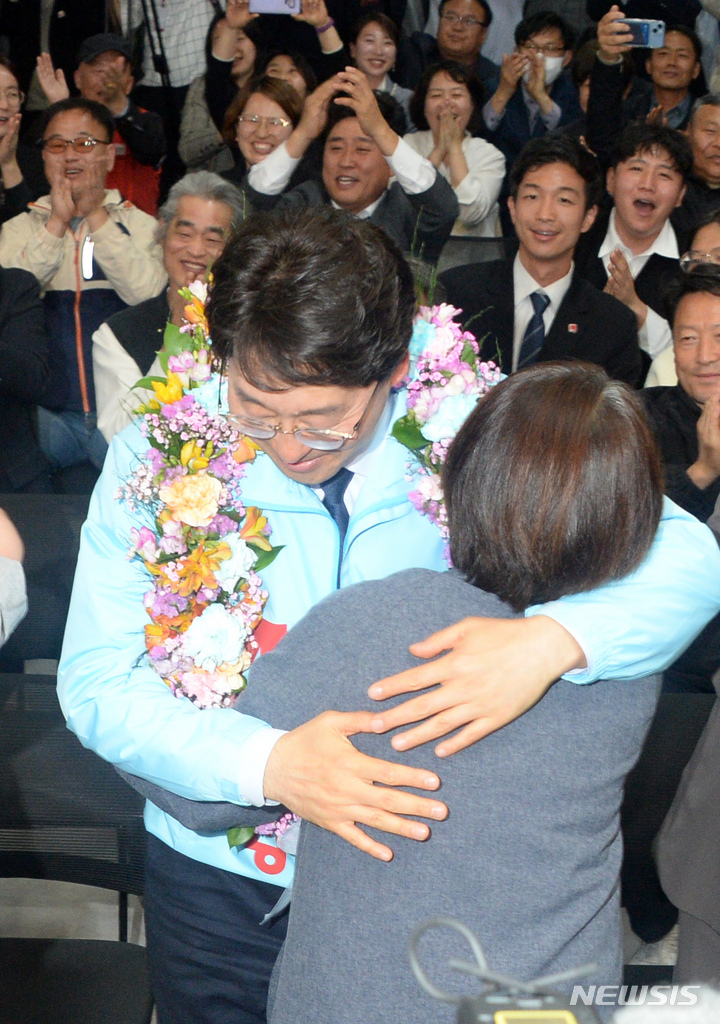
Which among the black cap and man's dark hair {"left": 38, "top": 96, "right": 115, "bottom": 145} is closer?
man's dark hair {"left": 38, "top": 96, "right": 115, "bottom": 145}

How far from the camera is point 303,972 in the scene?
1038 millimetres

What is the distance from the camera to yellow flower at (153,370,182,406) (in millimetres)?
1476

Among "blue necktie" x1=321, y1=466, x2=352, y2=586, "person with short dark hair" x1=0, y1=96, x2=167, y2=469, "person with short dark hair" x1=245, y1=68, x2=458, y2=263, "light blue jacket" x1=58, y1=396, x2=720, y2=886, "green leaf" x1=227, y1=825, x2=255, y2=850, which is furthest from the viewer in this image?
"person with short dark hair" x1=245, y1=68, x2=458, y2=263

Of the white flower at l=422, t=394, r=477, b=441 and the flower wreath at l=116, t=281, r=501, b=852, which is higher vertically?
the white flower at l=422, t=394, r=477, b=441

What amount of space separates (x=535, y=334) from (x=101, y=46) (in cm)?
260

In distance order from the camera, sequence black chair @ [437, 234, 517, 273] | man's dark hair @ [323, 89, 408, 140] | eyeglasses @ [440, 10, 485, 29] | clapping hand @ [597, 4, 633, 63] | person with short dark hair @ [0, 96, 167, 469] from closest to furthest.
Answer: person with short dark hair @ [0, 96, 167, 469]
man's dark hair @ [323, 89, 408, 140]
black chair @ [437, 234, 517, 273]
clapping hand @ [597, 4, 633, 63]
eyeglasses @ [440, 10, 485, 29]

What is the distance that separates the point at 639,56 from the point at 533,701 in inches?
202

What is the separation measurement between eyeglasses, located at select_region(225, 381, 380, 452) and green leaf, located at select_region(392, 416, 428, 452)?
13 cm

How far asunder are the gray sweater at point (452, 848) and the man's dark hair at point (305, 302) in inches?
14.1

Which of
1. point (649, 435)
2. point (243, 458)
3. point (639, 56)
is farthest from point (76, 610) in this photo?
point (639, 56)

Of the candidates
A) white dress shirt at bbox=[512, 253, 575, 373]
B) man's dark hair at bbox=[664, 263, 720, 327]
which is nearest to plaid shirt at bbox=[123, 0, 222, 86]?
white dress shirt at bbox=[512, 253, 575, 373]

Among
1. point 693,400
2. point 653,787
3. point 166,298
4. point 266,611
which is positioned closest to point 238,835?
point 266,611

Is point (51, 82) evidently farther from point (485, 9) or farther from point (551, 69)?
point (551, 69)

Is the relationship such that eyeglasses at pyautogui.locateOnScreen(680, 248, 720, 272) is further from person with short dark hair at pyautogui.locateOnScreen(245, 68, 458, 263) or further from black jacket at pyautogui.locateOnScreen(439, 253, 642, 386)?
person with short dark hair at pyautogui.locateOnScreen(245, 68, 458, 263)
